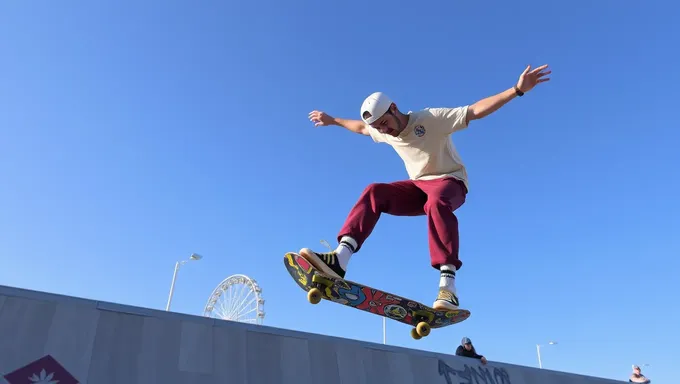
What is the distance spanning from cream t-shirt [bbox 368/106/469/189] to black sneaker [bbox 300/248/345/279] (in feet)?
5.38

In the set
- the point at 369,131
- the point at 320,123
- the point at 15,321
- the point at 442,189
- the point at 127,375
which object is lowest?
the point at 127,375

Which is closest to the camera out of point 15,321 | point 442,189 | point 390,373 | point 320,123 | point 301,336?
point 15,321

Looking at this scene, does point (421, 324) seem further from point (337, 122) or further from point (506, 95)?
point (337, 122)

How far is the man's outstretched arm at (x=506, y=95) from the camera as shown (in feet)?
15.9

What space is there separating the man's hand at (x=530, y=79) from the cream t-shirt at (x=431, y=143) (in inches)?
25.7

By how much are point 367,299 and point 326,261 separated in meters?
0.69

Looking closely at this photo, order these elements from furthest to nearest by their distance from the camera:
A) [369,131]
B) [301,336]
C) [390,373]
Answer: [369,131], [390,373], [301,336]

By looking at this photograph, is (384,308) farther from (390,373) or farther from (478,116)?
(478,116)

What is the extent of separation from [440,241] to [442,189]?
62 cm

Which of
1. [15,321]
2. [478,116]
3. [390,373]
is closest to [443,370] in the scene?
[390,373]

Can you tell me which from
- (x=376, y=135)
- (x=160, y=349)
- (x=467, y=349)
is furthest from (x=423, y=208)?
(x=160, y=349)

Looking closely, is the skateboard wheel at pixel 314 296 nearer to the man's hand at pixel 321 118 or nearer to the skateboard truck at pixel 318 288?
the skateboard truck at pixel 318 288

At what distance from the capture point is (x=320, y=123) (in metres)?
6.58

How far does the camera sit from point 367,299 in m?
4.96
